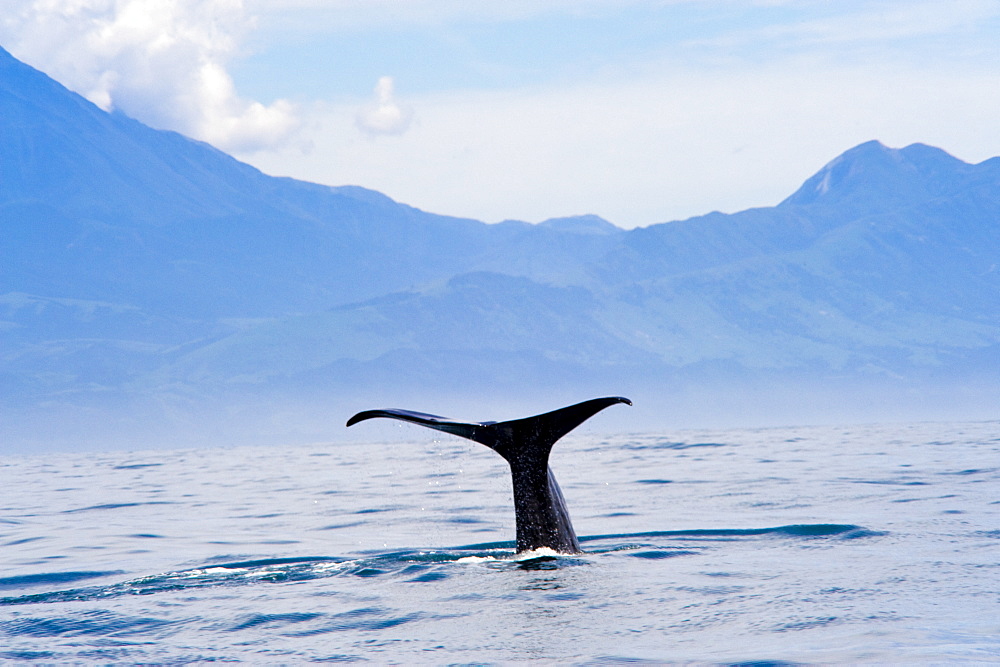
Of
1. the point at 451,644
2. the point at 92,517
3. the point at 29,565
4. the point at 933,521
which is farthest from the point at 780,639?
the point at 92,517

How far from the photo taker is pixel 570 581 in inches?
336

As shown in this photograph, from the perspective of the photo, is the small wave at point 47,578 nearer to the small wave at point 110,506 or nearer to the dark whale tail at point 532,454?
the dark whale tail at point 532,454

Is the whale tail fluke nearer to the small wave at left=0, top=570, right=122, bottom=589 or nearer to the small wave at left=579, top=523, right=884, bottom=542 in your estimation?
the small wave at left=579, top=523, right=884, bottom=542

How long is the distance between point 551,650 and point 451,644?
0.65 m

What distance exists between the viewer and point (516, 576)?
29.1 ft

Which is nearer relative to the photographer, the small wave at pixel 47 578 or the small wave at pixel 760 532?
the small wave at pixel 47 578

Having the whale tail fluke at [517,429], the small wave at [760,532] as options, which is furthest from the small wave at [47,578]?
the small wave at [760,532]


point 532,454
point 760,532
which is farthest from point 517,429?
point 760,532

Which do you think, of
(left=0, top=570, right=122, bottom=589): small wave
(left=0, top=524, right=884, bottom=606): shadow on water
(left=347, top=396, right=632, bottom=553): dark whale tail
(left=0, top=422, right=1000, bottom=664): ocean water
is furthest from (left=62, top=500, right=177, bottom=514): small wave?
(left=347, top=396, right=632, bottom=553): dark whale tail

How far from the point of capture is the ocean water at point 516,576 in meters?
6.69

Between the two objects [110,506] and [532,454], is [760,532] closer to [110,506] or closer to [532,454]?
[532,454]

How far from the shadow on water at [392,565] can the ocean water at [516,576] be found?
4 cm

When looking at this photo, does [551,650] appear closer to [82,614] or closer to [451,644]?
[451,644]

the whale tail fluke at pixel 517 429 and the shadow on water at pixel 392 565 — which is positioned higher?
the whale tail fluke at pixel 517 429
